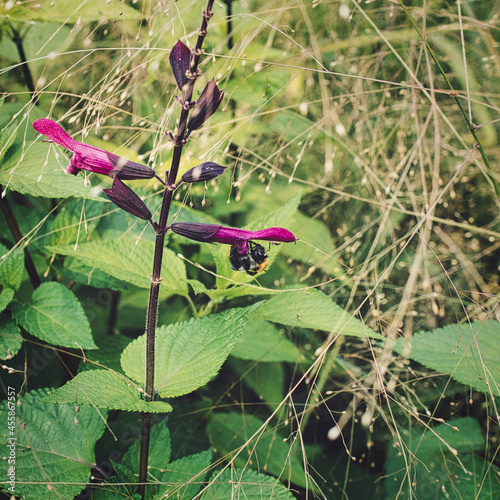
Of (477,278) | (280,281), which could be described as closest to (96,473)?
(280,281)

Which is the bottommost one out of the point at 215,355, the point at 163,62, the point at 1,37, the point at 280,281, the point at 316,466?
the point at 316,466

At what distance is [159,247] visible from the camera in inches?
26.5

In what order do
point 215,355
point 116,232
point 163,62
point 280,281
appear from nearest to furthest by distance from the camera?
point 215,355
point 116,232
point 280,281
point 163,62

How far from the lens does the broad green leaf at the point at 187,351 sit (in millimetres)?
751

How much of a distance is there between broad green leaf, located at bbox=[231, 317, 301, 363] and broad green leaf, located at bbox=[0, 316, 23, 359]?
0.49 m

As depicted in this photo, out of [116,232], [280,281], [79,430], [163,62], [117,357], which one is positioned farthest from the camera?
[163,62]

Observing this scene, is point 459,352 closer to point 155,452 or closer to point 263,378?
point 263,378

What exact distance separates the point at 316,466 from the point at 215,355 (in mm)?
641

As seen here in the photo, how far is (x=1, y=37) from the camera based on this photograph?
125cm

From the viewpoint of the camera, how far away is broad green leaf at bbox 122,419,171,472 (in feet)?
2.86

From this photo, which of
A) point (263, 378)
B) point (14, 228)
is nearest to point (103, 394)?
point (14, 228)

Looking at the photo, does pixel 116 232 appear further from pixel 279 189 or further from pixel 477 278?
pixel 477 278

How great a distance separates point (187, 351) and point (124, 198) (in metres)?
0.32

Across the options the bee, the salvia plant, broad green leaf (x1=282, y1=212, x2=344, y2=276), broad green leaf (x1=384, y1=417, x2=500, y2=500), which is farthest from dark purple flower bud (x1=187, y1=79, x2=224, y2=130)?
broad green leaf (x1=384, y1=417, x2=500, y2=500)
